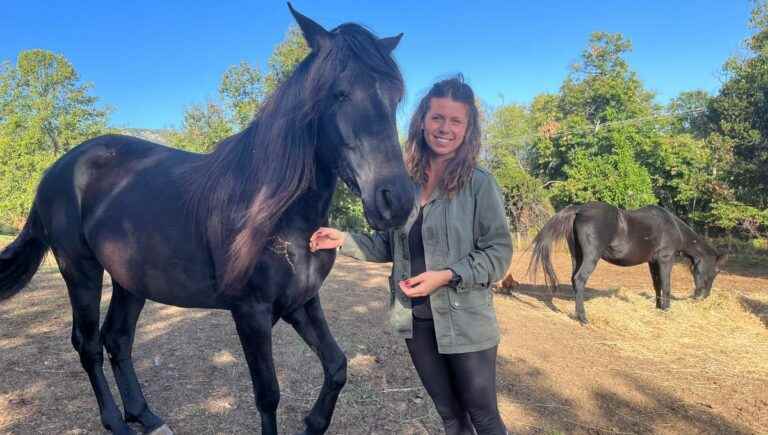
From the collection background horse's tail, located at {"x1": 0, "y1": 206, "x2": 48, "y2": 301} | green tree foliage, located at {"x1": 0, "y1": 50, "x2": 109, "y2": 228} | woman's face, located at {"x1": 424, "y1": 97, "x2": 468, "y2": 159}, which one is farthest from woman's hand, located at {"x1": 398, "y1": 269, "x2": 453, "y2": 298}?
green tree foliage, located at {"x1": 0, "y1": 50, "x2": 109, "y2": 228}

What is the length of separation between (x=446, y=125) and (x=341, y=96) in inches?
16.1

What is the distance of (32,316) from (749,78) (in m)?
14.5

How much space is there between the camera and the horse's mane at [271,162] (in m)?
1.69

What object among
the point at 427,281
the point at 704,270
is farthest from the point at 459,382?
the point at 704,270

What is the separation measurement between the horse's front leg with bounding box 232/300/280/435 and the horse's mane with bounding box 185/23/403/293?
0.14 m

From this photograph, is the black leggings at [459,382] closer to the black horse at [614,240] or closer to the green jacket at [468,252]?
the green jacket at [468,252]

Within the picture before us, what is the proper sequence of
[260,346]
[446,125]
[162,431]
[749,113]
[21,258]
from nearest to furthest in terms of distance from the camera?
[446,125] → [260,346] → [162,431] → [21,258] → [749,113]

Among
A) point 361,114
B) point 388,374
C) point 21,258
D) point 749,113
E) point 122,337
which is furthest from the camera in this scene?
point 749,113

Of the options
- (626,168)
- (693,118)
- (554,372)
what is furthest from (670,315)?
(693,118)

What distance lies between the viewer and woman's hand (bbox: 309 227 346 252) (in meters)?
1.93

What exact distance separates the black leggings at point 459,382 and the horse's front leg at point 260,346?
25.1 inches

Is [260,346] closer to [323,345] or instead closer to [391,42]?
[323,345]

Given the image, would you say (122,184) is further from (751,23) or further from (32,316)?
(751,23)

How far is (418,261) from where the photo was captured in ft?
6.17
